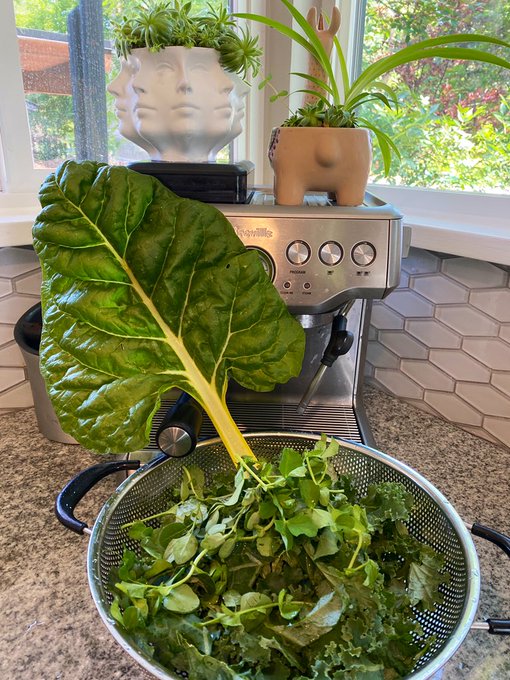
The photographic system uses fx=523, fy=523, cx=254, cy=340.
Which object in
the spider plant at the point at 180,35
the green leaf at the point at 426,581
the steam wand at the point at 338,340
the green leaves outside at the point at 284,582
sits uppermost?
the spider plant at the point at 180,35

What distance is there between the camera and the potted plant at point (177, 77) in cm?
61

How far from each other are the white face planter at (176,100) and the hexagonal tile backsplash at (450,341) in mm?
395

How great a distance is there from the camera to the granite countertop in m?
0.44

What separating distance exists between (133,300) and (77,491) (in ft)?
0.61

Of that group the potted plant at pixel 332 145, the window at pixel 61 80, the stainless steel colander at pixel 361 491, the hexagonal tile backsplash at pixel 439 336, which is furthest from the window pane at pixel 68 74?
the stainless steel colander at pixel 361 491

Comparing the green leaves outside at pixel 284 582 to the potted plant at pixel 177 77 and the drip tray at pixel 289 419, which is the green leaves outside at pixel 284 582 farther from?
the potted plant at pixel 177 77

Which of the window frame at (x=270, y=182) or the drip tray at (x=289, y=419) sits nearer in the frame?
the drip tray at (x=289, y=419)

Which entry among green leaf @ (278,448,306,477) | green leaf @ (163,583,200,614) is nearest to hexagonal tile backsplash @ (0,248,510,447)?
green leaf @ (278,448,306,477)

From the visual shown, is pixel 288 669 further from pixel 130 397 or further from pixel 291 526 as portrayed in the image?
pixel 130 397

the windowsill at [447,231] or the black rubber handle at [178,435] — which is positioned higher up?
the windowsill at [447,231]

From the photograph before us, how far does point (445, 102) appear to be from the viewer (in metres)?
0.88

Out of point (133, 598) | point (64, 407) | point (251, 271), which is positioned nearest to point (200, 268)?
point (251, 271)

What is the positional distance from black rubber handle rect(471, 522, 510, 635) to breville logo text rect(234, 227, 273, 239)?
1.14ft

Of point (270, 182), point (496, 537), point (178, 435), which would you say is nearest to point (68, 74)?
point (270, 182)
